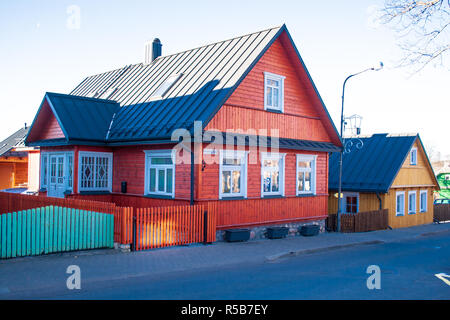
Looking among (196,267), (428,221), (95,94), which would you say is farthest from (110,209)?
(428,221)

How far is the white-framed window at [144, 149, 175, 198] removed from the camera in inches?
662

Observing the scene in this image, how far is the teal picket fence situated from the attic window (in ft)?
24.8

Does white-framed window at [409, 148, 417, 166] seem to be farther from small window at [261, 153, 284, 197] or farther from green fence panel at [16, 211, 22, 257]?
green fence panel at [16, 211, 22, 257]

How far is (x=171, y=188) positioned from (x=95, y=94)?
37.3 ft

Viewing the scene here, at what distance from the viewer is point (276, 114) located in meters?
18.9

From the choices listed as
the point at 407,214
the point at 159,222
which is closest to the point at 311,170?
the point at 159,222

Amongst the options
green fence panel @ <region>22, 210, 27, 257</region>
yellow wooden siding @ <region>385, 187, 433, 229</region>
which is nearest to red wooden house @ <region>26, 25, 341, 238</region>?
green fence panel @ <region>22, 210, 27, 257</region>

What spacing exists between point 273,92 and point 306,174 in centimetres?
413

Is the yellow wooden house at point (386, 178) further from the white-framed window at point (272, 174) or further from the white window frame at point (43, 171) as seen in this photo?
the white window frame at point (43, 171)

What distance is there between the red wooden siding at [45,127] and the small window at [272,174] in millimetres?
8722

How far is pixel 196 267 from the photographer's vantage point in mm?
11977

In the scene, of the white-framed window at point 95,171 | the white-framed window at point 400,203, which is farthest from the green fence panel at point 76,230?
the white-framed window at point 400,203

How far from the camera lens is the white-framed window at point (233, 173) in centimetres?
1659
